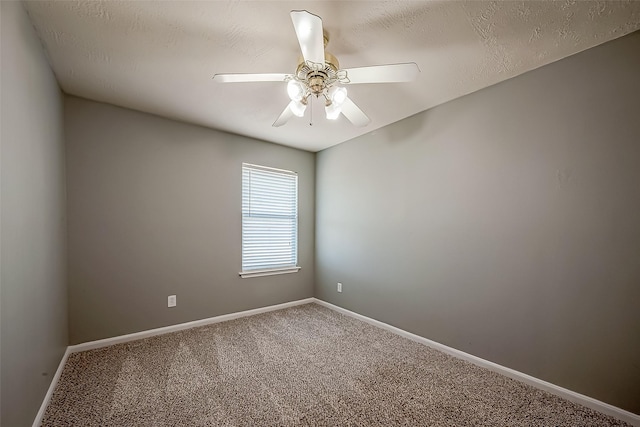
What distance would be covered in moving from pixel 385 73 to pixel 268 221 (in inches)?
103

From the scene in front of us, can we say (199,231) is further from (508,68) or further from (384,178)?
(508,68)

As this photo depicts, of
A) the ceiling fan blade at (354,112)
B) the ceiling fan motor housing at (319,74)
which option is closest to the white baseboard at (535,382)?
the ceiling fan blade at (354,112)

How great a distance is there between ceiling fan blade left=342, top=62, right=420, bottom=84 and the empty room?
0.7 inches

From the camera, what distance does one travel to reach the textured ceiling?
1.47m

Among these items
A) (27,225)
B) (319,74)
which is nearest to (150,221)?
(27,225)

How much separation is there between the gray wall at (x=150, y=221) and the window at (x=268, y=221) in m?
0.12

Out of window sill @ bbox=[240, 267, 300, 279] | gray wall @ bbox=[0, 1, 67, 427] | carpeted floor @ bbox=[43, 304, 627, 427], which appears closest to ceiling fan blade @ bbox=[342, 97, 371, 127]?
gray wall @ bbox=[0, 1, 67, 427]

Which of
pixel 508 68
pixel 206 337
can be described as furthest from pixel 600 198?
pixel 206 337

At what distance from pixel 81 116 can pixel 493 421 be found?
408 centimetres

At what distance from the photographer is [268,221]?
3.72 metres

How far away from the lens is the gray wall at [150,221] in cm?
248

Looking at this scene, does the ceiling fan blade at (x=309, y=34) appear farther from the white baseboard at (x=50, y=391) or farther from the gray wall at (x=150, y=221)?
the white baseboard at (x=50, y=391)

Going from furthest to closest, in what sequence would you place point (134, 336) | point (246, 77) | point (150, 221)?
point (150, 221), point (134, 336), point (246, 77)

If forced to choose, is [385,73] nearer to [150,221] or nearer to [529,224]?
[529,224]
